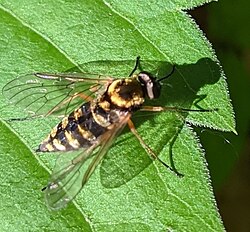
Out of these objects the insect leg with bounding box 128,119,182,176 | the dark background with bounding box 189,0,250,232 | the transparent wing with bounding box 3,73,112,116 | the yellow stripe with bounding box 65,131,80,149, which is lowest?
the dark background with bounding box 189,0,250,232

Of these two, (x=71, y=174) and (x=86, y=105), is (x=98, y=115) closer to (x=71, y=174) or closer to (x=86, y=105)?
(x=86, y=105)

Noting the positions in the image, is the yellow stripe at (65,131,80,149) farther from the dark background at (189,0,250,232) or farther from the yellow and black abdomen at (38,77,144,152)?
the dark background at (189,0,250,232)

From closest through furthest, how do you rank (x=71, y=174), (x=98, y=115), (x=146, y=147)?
(x=71, y=174), (x=146, y=147), (x=98, y=115)

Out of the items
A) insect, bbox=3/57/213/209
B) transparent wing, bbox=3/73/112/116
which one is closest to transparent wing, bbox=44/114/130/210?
insect, bbox=3/57/213/209

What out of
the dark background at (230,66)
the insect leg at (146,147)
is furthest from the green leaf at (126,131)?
the dark background at (230,66)

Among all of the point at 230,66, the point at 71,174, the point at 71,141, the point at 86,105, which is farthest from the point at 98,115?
the point at 230,66

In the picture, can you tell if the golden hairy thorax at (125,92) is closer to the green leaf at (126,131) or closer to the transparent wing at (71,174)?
the green leaf at (126,131)

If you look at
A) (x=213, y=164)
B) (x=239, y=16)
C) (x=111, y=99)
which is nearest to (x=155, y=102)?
(x=111, y=99)

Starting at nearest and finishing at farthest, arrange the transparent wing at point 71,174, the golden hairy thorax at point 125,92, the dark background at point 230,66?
the transparent wing at point 71,174 < the golden hairy thorax at point 125,92 < the dark background at point 230,66
